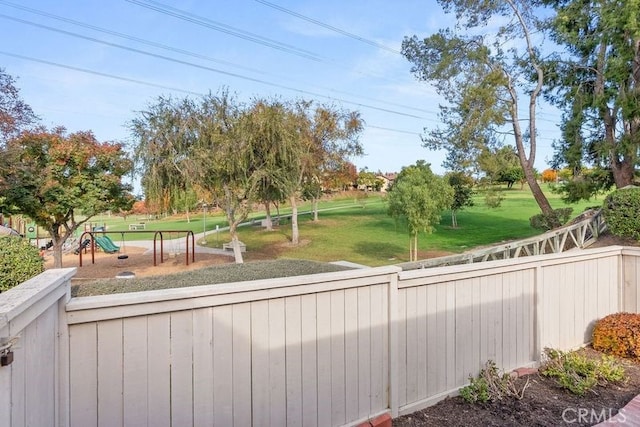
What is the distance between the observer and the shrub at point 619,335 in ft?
13.2

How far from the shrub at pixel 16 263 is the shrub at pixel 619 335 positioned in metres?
5.11

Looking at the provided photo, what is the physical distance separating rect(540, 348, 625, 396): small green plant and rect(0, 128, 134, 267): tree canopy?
1197cm

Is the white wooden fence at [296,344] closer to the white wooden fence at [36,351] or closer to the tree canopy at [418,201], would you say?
the white wooden fence at [36,351]

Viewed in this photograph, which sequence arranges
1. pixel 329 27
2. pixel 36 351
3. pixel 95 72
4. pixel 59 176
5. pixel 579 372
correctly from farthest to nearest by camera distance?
pixel 329 27, pixel 95 72, pixel 59 176, pixel 579 372, pixel 36 351

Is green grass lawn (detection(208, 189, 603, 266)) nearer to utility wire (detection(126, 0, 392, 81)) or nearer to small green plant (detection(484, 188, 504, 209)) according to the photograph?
small green plant (detection(484, 188, 504, 209))

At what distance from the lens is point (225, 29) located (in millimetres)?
16734

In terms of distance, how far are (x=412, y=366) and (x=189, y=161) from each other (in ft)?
33.1

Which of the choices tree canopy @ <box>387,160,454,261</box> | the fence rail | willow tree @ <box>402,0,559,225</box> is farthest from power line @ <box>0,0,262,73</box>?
the fence rail

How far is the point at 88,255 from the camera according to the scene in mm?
19266

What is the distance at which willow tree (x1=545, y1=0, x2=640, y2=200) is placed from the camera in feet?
36.4

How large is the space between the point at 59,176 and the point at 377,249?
1278 centimetres

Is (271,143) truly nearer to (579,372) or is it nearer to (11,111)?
(11,111)

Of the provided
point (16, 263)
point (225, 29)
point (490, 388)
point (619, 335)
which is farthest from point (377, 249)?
point (16, 263)

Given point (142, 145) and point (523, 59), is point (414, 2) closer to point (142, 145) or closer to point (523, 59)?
point (523, 59)
